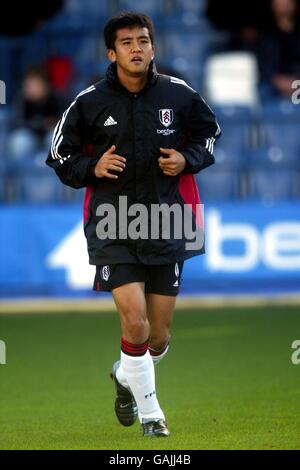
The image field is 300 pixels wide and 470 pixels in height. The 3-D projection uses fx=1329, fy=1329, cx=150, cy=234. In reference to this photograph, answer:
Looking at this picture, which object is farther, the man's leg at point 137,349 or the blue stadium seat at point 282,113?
the blue stadium seat at point 282,113

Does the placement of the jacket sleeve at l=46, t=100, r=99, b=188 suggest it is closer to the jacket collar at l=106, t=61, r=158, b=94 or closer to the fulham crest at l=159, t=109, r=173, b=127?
the jacket collar at l=106, t=61, r=158, b=94

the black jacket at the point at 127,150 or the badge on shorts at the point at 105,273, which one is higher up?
the black jacket at the point at 127,150

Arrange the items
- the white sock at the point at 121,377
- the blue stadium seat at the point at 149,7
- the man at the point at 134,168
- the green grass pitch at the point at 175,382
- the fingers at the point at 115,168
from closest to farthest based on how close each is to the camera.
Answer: the fingers at the point at 115,168
the man at the point at 134,168
the green grass pitch at the point at 175,382
the white sock at the point at 121,377
the blue stadium seat at the point at 149,7

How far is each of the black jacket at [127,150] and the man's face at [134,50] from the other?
149mm

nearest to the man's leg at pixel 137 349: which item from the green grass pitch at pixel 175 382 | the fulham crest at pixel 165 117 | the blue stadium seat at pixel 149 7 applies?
the green grass pitch at pixel 175 382

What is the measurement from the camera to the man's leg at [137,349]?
778 cm

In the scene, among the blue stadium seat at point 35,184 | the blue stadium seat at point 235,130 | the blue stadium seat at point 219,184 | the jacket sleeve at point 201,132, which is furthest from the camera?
the blue stadium seat at point 235,130

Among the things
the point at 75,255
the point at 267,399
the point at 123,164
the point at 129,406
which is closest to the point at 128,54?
the point at 123,164

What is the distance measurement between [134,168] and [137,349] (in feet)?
3.54

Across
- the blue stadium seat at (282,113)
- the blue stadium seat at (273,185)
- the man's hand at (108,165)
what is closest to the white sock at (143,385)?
the man's hand at (108,165)

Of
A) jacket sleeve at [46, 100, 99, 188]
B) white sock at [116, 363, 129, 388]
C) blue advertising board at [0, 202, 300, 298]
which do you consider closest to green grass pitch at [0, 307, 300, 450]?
white sock at [116, 363, 129, 388]

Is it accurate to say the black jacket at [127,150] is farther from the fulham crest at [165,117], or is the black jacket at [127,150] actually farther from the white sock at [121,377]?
the white sock at [121,377]

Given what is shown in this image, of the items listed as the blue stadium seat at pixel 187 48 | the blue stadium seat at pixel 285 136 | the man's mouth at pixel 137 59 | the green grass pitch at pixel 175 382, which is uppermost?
the blue stadium seat at pixel 187 48

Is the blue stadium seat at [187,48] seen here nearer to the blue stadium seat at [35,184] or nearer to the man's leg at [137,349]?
the blue stadium seat at [35,184]
